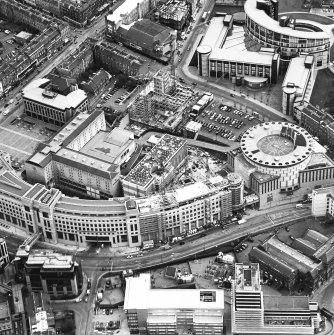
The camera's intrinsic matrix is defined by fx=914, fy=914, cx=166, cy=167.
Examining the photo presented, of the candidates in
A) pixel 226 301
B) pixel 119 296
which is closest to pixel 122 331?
pixel 119 296

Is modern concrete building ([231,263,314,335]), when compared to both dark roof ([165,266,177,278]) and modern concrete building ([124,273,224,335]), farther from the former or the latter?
dark roof ([165,266,177,278])

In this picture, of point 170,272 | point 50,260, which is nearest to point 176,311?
point 170,272

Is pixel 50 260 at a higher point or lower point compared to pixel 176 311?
higher

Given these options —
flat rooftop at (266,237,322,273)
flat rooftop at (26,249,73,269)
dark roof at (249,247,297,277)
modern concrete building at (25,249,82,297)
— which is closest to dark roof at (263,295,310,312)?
dark roof at (249,247,297,277)

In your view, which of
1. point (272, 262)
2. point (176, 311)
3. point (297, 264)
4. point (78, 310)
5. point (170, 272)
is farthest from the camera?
point (170, 272)

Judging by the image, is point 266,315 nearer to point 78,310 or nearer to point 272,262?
point 272,262

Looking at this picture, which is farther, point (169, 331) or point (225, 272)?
point (225, 272)

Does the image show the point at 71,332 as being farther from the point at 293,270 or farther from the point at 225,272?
the point at 293,270

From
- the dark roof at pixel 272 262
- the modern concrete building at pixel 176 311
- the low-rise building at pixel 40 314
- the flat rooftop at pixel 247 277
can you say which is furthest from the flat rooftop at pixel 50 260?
the dark roof at pixel 272 262
